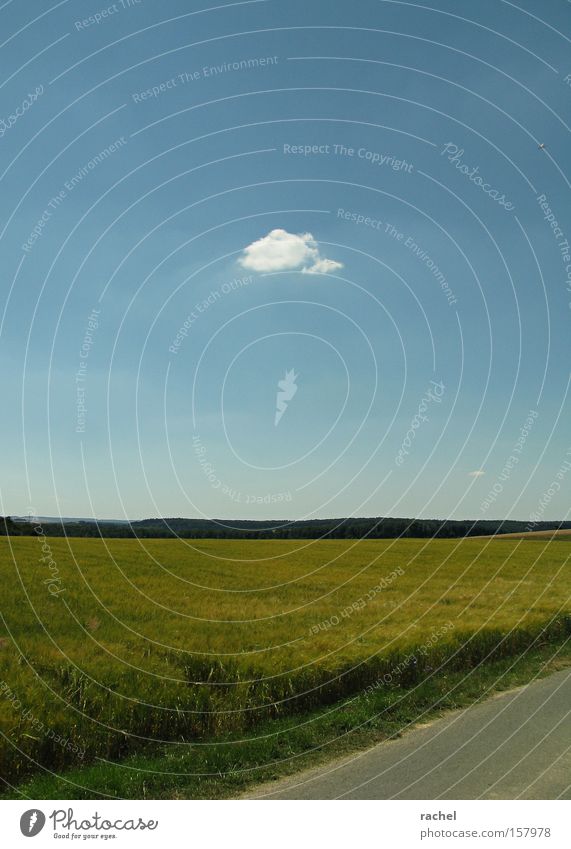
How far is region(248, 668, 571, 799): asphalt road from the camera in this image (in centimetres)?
764

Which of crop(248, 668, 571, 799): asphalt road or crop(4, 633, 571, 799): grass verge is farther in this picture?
crop(4, 633, 571, 799): grass verge

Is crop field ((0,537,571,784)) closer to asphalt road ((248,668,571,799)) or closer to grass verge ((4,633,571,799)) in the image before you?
grass verge ((4,633,571,799))

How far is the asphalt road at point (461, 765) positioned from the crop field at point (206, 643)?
7.24 feet

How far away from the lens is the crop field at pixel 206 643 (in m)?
9.43

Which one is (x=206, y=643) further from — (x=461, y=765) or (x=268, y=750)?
(x=461, y=765)
